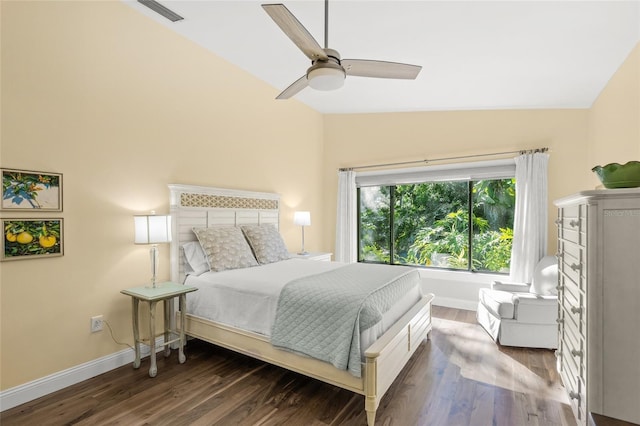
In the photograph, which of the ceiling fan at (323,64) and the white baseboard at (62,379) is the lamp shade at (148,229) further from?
the ceiling fan at (323,64)

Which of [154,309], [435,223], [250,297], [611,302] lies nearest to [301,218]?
[435,223]

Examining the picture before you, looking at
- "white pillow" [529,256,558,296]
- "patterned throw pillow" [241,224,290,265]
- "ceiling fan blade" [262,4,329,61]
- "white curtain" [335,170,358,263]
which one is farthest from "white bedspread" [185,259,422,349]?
"white curtain" [335,170,358,263]

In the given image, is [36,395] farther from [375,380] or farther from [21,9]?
[21,9]

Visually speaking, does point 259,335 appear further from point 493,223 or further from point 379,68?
point 493,223

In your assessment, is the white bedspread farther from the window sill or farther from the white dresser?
the window sill

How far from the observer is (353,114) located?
5258 mm

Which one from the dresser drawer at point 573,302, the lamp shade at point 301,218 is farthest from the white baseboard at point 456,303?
the dresser drawer at point 573,302

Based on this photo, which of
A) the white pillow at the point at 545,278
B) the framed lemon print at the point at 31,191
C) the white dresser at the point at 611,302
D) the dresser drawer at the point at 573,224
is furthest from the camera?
the white pillow at the point at 545,278

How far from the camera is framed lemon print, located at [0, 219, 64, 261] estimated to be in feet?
7.03

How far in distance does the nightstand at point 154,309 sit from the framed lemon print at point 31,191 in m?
0.88

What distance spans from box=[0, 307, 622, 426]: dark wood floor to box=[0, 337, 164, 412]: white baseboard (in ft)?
0.15

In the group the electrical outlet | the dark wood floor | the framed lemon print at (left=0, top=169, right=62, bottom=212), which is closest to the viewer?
the dark wood floor

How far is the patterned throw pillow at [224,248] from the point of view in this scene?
308 cm

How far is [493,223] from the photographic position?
4.36 metres
